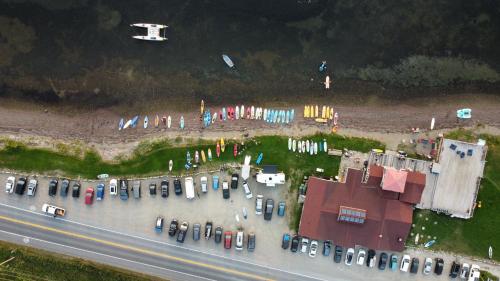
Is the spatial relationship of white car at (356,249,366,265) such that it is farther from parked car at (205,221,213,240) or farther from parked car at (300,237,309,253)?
parked car at (205,221,213,240)

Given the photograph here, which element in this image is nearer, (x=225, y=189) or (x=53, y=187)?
(x=225, y=189)

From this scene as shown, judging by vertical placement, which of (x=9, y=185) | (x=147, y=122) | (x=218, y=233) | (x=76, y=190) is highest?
(x=147, y=122)

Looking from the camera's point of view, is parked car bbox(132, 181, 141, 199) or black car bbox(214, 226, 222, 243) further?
black car bbox(214, 226, 222, 243)

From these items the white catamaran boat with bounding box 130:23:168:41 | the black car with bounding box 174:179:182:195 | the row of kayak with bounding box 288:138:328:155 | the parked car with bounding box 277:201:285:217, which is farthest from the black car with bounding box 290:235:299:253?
the white catamaran boat with bounding box 130:23:168:41

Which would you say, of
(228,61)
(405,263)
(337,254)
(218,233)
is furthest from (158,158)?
(405,263)

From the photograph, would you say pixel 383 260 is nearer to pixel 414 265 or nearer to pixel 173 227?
pixel 414 265

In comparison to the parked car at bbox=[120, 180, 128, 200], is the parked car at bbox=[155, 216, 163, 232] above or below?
below
